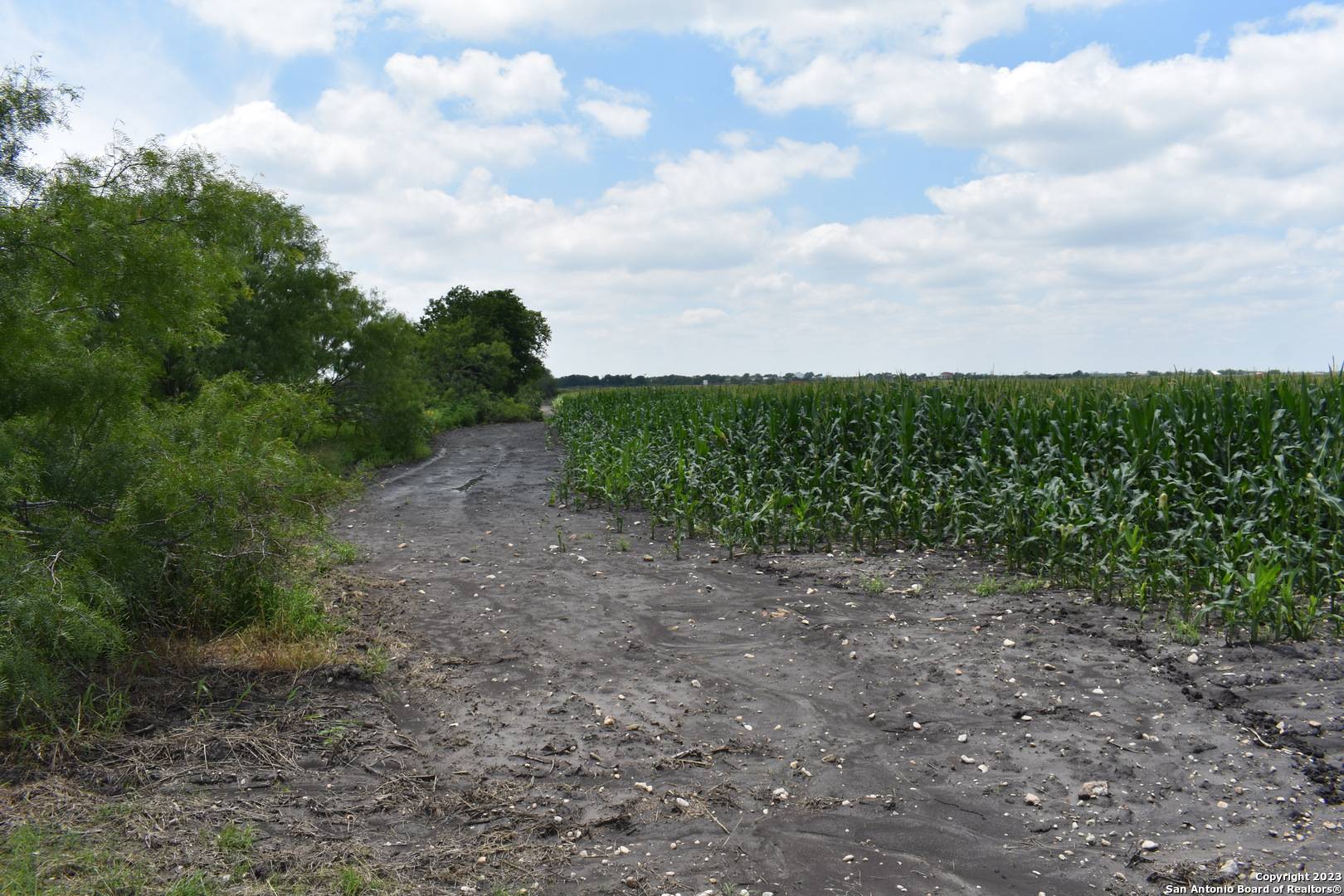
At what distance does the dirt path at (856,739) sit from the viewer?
13.2 ft

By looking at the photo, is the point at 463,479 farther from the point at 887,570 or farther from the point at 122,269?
the point at 122,269

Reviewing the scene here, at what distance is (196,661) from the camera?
20.2 ft

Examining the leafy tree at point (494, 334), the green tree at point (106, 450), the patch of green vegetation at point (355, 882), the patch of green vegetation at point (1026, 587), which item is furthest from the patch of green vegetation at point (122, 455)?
the leafy tree at point (494, 334)

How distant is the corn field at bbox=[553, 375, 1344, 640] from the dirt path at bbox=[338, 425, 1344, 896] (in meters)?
0.82

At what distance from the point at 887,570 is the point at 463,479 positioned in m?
13.8

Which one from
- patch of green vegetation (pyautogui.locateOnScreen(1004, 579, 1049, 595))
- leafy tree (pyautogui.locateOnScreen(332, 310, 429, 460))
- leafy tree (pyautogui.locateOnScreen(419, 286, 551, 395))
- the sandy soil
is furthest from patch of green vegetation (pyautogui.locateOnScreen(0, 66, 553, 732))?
leafy tree (pyautogui.locateOnScreen(419, 286, 551, 395))

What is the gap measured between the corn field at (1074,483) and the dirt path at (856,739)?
0.82 meters

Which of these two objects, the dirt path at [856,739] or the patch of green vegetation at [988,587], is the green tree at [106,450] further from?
the patch of green vegetation at [988,587]

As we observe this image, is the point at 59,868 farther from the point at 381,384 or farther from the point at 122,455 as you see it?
the point at 381,384

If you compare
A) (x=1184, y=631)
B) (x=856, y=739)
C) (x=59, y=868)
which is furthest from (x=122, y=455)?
(x=1184, y=631)

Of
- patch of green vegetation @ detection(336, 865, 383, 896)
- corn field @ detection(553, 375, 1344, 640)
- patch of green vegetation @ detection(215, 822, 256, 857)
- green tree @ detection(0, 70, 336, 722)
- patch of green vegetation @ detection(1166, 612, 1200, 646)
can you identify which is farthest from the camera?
corn field @ detection(553, 375, 1344, 640)

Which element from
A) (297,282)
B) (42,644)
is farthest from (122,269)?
(297,282)

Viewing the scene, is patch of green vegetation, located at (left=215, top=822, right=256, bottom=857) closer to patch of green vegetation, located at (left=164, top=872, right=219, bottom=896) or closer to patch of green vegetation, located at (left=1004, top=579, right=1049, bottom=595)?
patch of green vegetation, located at (left=164, top=872, right=219, bottom=896)

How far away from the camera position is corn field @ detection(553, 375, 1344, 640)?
7.35m
